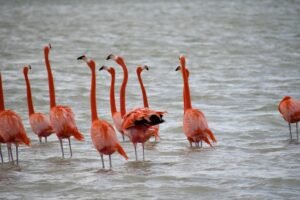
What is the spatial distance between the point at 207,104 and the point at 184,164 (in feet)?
17.1

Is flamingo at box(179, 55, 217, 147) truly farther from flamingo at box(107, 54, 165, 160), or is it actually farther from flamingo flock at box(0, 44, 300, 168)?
flamingo at box(107, 54, 165, 160)

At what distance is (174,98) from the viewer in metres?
15.5

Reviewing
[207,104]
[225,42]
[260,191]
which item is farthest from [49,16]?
[260,191]

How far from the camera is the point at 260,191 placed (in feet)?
26.9

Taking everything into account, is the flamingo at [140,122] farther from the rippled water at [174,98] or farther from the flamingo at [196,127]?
the flamingo at [196,127]

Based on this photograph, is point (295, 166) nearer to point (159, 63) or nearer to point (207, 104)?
point (207, 104)

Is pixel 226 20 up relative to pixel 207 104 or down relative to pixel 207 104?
up

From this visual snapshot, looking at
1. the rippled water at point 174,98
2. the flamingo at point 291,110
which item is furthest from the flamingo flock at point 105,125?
the rippled water at point 174,98

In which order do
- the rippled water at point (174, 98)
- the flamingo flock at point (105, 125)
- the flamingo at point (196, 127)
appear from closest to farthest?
the rippled water at point (174, 98) → the flamingo flock at point (105, 125) → the flamingo at point (196, 127)

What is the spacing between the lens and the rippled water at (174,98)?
28.3 feet

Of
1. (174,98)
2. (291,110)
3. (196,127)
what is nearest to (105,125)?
(196,127)

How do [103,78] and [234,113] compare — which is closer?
[234,113]

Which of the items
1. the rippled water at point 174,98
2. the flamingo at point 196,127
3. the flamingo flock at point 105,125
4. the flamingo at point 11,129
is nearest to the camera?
the rippled water at point 174,98

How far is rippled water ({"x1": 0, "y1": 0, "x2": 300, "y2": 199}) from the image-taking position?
→ 8.62 metres
